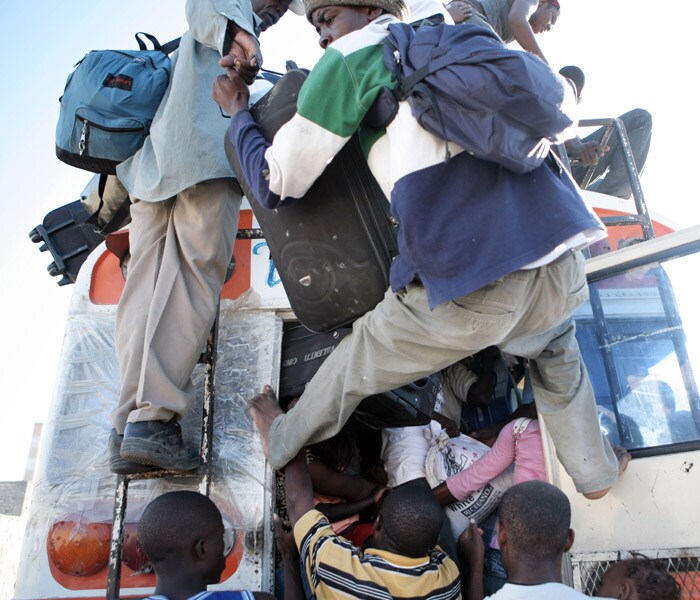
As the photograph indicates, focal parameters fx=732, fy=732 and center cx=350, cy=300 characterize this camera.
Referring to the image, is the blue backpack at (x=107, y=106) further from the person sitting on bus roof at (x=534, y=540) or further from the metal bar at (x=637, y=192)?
the metal bar at (x=637, y=192)

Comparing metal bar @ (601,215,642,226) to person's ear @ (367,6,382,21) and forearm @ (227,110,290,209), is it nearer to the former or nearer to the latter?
person's ear @ (367,6,382,21)

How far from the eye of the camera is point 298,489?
2.68 meters

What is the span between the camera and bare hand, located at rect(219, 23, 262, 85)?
2.62m

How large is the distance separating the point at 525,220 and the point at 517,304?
0.25m

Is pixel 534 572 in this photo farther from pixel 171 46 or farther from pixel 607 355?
pixel 171 46

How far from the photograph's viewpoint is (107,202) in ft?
11.1

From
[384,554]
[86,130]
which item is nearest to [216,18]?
[86,130]

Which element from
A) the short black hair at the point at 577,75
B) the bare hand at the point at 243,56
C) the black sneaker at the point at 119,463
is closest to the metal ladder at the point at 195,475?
the black sneaker at the point at 119,463

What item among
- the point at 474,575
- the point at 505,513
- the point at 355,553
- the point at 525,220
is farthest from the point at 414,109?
the point at 474,575

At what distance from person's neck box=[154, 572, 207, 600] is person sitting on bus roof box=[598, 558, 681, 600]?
1300mm

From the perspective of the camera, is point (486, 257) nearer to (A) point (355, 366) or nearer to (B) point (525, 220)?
(B) point (525, 220)

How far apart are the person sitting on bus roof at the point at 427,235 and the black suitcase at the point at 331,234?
4.2 inches

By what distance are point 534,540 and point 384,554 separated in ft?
1.83

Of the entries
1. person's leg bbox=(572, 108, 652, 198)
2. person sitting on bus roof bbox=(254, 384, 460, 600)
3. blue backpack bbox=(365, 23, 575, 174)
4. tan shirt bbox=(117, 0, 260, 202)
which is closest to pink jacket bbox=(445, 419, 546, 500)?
person sitting on bus roof bbox=(254, 384, 460, 600)
